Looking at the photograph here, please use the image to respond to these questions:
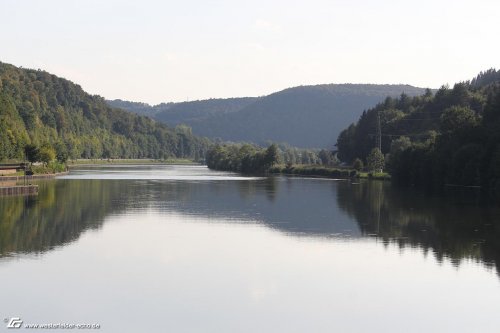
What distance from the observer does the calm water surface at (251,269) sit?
74.0 ft

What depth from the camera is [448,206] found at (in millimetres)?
61906

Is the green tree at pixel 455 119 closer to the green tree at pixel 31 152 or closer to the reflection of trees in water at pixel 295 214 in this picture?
the reflection of trees in water at pixel 295 214

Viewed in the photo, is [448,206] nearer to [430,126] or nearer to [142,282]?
[142,282]

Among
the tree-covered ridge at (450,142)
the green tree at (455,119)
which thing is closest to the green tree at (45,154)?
the tree-covered ridge at (450,142)

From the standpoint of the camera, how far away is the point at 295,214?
55.0 m

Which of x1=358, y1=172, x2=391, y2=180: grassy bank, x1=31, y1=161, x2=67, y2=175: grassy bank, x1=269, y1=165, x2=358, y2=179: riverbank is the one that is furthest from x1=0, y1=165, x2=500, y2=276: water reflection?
x1=269, y1=165, x2=358, y2=179: riverbank

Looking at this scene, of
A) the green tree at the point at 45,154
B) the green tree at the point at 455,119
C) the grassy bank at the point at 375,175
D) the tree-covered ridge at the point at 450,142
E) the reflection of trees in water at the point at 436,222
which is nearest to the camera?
the reflection of trees in water at the point at 436,222

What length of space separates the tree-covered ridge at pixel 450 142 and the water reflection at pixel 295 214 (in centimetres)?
1114

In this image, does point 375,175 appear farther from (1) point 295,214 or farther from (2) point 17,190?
(1) point 295,214

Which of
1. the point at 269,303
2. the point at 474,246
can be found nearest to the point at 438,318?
the point at 269,303

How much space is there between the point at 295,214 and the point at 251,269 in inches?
973

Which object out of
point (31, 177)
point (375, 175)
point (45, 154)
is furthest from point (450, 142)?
point (45, 154)

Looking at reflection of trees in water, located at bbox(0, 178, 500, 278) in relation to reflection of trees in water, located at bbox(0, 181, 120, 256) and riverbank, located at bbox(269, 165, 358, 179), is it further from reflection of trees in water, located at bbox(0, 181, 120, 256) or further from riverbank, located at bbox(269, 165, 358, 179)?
riverbank, located at bbox(269, 165, 358, 179)

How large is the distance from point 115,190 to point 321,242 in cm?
4608
